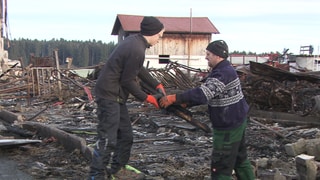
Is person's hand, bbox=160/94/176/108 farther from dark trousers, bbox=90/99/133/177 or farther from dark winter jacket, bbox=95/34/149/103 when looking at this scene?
dark trousers, bbox=90/99/133/177

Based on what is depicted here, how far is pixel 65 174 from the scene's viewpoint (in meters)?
5.83

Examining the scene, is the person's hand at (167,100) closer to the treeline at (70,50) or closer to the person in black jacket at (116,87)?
the person in black jacket at (116,87)

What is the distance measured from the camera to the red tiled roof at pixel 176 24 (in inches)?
1529

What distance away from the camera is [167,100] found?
15.2 ft

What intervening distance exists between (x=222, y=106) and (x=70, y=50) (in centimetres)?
7833

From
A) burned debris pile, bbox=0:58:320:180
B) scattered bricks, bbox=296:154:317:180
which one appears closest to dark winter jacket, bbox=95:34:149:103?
burned debris pile, bbox=0:58:320:180

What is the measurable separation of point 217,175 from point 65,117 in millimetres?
9278

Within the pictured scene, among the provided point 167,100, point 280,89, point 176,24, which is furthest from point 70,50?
point 167,100

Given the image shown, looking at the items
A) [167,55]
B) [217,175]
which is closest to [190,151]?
[217,175]

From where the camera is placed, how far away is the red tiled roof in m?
38.8

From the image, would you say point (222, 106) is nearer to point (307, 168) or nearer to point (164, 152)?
point (307, 168)

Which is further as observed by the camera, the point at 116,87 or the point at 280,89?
the point at 280,89

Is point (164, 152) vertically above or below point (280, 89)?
below

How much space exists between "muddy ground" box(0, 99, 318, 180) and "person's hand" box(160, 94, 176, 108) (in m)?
1.39
